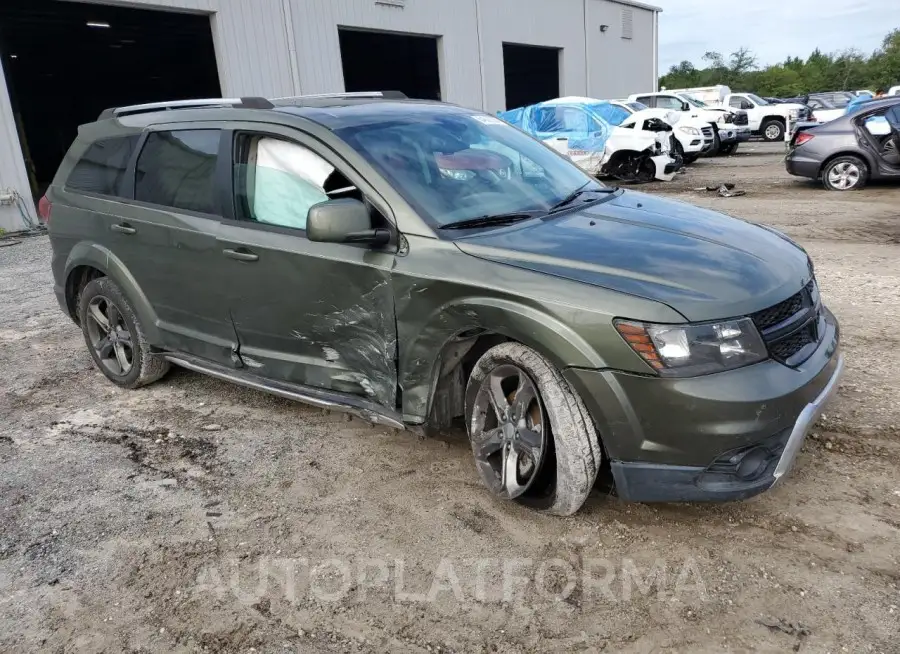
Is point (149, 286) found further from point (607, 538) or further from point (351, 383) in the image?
point (607, 538)

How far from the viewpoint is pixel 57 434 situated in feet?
14.1

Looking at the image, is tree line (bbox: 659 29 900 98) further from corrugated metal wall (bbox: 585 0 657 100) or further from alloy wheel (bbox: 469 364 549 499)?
alloy wheel (bbox: 469 364 549 499)

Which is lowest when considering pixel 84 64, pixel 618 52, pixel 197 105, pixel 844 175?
pixel 844 175

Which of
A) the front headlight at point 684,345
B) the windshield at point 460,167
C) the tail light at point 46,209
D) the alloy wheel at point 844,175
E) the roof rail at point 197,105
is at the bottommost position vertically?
the alloy wheel at point 844,175

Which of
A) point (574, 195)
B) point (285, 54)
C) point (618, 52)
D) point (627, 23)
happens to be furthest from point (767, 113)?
point (574, 195)

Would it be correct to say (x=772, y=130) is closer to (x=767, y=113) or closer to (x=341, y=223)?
(x=767, y=113)

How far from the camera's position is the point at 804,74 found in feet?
214

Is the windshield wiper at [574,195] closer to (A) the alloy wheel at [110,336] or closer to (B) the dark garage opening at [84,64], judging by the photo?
(A) the alloy wheel at [110,336]

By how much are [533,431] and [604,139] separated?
527 inches

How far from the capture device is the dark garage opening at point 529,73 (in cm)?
2762

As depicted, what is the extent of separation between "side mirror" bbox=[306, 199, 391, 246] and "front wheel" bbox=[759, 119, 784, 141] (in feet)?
83.7

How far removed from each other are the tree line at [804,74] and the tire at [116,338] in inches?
2311

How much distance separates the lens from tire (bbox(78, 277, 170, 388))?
15.1ft

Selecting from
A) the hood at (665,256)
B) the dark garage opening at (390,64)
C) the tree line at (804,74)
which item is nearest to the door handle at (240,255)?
the hood at (665,256)
